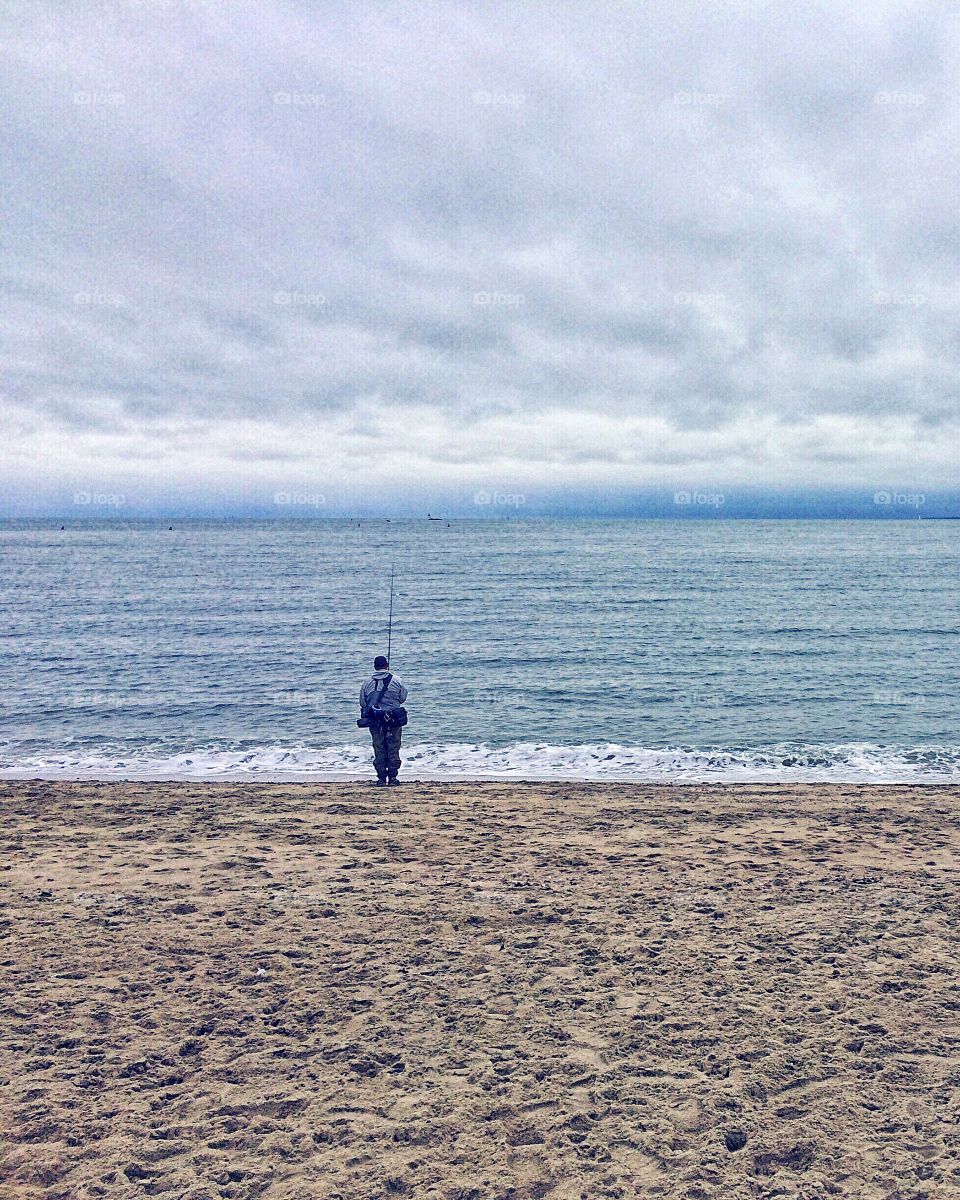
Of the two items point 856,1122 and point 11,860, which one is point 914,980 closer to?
point 856,1122

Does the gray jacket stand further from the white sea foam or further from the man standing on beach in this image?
the white sea foam

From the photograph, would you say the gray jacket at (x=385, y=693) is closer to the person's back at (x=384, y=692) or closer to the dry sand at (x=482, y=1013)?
the person's back at (x=384, y=692)

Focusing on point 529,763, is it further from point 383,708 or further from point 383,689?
point 383,689

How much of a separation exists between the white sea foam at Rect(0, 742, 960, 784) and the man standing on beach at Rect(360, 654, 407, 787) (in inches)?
57.2

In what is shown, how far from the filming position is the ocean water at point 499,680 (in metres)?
17.7

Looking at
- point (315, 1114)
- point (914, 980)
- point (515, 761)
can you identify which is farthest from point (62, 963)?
point (515, 761)

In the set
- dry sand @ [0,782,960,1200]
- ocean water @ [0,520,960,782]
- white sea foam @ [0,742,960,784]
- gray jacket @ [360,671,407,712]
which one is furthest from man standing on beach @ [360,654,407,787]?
dry sand @ [0,782,960,1200]

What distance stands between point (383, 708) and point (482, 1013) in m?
7.55

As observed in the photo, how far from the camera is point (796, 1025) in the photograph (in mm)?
6668

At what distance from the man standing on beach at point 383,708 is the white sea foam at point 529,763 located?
1452 millimetres

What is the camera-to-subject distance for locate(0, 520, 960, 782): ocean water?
1766 centimetres

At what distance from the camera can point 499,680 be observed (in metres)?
25.9

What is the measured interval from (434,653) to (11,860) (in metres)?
21.4

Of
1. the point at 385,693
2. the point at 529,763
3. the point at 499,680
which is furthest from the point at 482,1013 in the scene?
the point at 499,680
